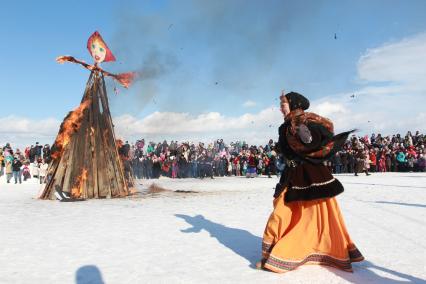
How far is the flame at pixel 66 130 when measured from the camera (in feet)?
37.0

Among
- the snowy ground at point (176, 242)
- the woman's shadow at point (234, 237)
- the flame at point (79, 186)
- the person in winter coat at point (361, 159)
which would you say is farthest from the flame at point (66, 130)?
the person in winter coat at point (361, 159)

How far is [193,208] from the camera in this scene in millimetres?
9273

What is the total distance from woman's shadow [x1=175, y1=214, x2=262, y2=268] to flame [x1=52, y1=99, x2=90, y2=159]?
16.2ft

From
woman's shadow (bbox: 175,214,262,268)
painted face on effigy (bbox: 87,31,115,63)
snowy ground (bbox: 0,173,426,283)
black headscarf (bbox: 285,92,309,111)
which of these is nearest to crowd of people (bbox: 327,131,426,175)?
snowy ground (bbox: 0,173,426,283)

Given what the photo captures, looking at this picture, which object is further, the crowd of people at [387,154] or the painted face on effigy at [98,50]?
the crowd of people at [387,154]

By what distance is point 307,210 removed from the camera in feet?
14.4

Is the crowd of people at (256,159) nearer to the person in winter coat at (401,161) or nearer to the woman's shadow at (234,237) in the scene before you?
the person in winter coat at (401,161)

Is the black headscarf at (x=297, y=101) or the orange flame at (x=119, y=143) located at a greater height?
the orange flame at (x=119, y=143)

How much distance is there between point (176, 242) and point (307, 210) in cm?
203

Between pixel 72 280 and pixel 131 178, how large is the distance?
8.58m

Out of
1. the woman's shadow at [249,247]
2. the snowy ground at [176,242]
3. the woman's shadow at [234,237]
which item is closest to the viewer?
the woman's shadow at [249,247]

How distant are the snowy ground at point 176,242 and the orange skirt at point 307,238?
0.11m

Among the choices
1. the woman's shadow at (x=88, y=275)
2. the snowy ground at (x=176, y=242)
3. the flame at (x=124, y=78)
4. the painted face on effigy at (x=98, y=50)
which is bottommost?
the woman's shadow at (x=88, y=275)

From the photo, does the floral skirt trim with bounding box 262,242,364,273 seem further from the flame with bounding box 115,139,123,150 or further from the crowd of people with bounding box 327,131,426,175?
the crowd of people with bounding box 327,131,426,175
